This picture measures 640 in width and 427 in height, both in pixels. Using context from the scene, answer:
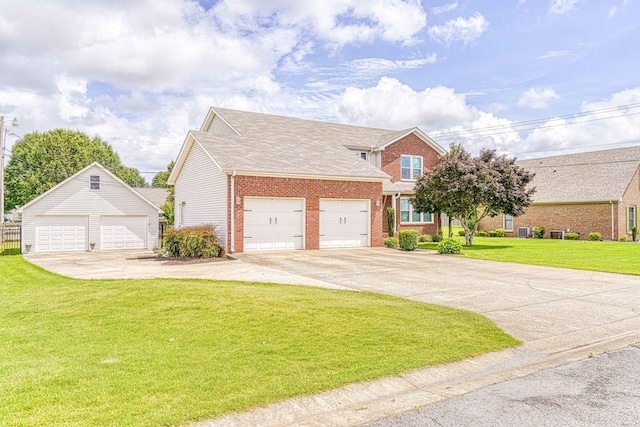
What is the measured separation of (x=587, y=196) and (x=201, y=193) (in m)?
26.8

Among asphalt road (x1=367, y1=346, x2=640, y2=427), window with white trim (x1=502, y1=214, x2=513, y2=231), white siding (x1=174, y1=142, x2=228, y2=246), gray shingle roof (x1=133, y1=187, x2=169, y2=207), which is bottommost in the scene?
asphalt road (x1=367, y1=346, x2=640, y2=427)

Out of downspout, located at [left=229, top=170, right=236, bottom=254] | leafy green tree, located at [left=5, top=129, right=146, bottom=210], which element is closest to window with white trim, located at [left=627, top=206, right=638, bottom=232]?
downspout, located at [left=229, top=170, right=236, bottom=254]

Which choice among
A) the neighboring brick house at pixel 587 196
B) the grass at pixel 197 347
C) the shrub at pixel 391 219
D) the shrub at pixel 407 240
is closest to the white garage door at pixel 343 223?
the shrub at pixel 407 240

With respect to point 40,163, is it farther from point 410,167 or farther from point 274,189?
point 274,189

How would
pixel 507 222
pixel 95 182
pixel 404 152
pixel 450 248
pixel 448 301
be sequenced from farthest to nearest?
pixel 507 222 < pixel 404 152 < pixel 95 182 < pixel 450 248 < pixel 448 301

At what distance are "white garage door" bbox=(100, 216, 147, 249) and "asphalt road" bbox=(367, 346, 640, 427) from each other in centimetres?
2448

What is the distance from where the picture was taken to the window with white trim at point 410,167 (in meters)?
29.6

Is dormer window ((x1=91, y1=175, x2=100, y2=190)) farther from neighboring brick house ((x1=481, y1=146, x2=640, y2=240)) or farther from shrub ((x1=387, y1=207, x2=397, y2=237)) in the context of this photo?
neighboring brick house ((x1=481, y1=146, x2=640, y2=240))

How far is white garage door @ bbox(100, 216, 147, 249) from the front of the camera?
25031mm

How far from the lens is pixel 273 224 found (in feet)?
62.2

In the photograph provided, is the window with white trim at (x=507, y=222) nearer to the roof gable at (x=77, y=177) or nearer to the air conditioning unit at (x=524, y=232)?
the air conditioning unit at (x=524, y=232)

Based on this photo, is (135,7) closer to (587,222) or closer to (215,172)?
(215,172)

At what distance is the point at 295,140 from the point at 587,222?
72.2 ft

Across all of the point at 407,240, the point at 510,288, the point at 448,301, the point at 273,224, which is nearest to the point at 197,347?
the point at 448,301
